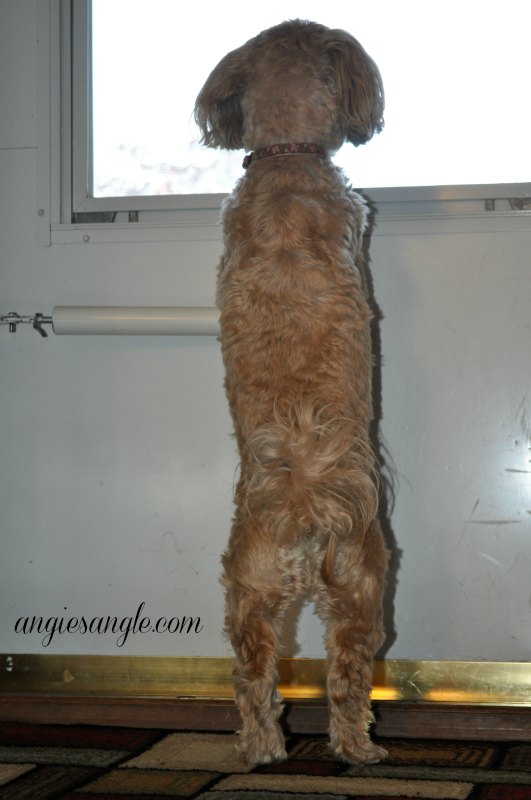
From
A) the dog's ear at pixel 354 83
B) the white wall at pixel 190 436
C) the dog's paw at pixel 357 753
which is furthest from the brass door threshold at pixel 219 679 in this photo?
the dog's ear at pixel 354 83

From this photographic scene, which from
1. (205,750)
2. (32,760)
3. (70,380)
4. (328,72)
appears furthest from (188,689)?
(328,72)

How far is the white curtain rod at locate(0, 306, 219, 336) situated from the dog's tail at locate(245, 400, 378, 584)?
2.30ft

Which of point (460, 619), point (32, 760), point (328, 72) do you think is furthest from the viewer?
point (460, 619)

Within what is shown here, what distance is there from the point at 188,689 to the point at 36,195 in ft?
5.08

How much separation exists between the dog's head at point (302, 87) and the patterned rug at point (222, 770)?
4.76ft

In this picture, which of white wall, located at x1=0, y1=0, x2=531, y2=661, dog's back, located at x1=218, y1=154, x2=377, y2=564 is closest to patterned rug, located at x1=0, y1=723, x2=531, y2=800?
white wall, located at x1=0, y1=0, x2=531, y2=661

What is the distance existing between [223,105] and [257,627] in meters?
1.33

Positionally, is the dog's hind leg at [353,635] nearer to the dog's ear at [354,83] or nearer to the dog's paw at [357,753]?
the dog's paw at [357,753]

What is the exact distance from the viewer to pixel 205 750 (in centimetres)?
217

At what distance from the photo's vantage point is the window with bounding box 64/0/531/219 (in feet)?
8.84

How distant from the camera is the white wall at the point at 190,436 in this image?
2582mm

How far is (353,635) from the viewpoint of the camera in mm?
1962

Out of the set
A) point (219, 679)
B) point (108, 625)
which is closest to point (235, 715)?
point (219, 679)

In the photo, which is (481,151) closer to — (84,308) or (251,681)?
(84,308)
